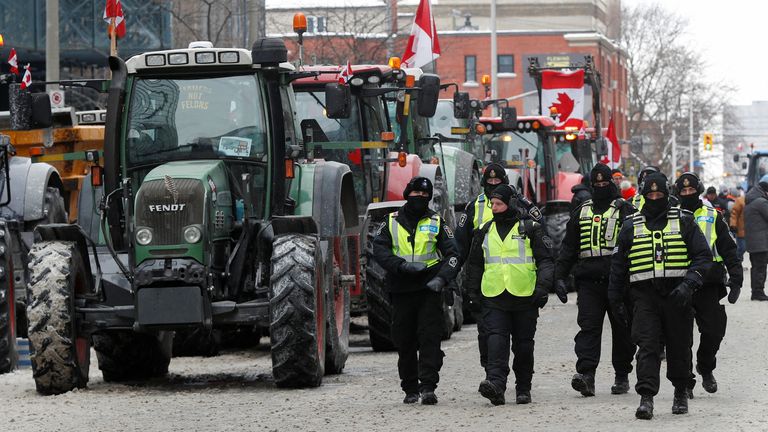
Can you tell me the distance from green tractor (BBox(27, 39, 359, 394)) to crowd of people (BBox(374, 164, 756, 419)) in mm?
984

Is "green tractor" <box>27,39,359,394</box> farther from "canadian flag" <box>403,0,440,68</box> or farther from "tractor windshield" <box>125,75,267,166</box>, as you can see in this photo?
"canadian flag" <box>403,0,440,68</box>

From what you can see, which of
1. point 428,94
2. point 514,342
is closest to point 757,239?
point 428,94

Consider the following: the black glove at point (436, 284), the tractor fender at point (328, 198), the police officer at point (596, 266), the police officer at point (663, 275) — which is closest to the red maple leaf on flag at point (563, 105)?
the tractor fender at point (328, 198)

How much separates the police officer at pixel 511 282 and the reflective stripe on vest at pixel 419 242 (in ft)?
1.03

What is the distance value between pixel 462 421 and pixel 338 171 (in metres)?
3.88

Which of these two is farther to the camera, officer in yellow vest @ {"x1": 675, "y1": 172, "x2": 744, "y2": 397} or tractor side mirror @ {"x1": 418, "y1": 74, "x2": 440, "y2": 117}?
tractor side mirror @ {"x1": 418, "y1": 74, "x2": 440, "y2": 117}

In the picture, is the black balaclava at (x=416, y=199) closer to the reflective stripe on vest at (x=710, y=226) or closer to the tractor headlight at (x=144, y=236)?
the tractor headlight at (x=144, y=236)

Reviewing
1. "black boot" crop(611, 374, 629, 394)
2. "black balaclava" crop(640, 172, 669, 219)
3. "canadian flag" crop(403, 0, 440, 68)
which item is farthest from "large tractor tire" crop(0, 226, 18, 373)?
"canadian flag" crop(403, 0, 440, 68)

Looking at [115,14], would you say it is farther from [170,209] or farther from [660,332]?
[660,332]

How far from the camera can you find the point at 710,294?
40.3 ft

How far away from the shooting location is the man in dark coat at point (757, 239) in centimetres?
2395

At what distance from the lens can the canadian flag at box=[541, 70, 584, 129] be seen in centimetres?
3500

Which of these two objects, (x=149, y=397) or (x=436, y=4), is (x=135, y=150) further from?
(x=436, y=4)

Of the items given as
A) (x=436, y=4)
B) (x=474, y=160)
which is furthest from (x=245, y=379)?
(x=436, y=4)
